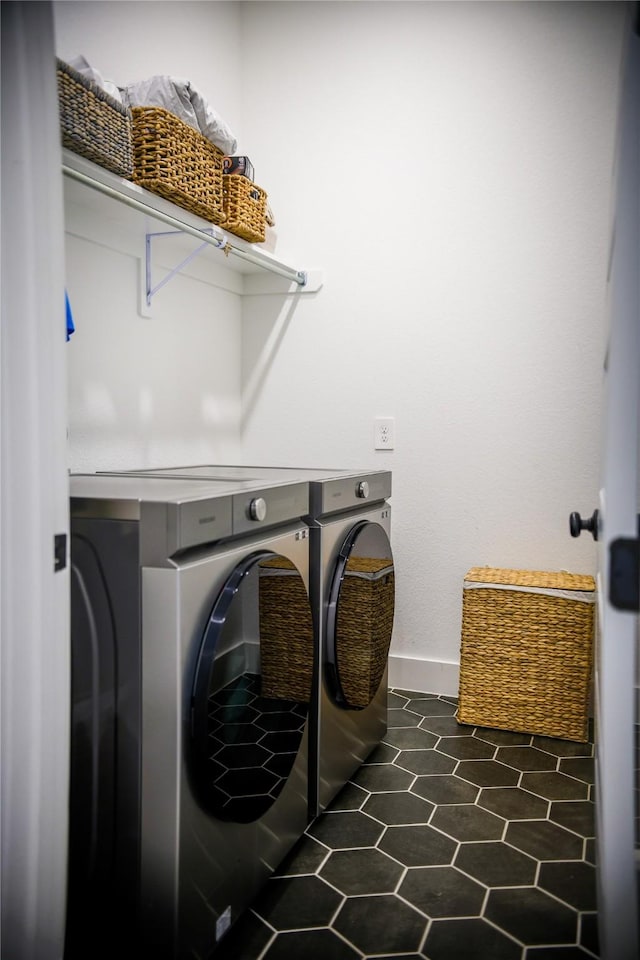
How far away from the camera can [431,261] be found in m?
2.74

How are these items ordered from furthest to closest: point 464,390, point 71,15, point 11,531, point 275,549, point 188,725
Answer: point 464,390 → point 71,15 → point 275,549 → point 188,725 → point 11,531

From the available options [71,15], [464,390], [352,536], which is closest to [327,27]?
[71,15]

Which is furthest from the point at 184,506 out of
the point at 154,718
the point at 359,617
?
the point at 359,617

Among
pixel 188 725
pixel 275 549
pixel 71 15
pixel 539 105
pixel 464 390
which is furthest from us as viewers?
pixel 464 390

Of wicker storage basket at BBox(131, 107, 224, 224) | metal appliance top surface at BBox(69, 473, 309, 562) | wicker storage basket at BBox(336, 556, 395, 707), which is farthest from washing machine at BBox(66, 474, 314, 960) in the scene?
wicker storage basket at BBox(131, 107, 224, 224)

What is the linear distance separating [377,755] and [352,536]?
2.55 feet

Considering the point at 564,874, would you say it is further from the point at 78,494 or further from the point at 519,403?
the point at 519,403

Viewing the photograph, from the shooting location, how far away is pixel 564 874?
1651mm

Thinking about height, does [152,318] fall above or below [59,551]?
above

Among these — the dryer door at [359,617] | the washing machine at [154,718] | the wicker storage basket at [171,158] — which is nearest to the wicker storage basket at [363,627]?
the dryer door at [359,617]

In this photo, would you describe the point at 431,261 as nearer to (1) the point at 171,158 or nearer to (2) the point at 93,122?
(1) the point at 171,158

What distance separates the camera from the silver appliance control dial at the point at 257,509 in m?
1.47

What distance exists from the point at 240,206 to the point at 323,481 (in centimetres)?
99

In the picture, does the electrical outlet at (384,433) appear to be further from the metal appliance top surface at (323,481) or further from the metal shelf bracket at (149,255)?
the metal shelf bracket at (149,255)
